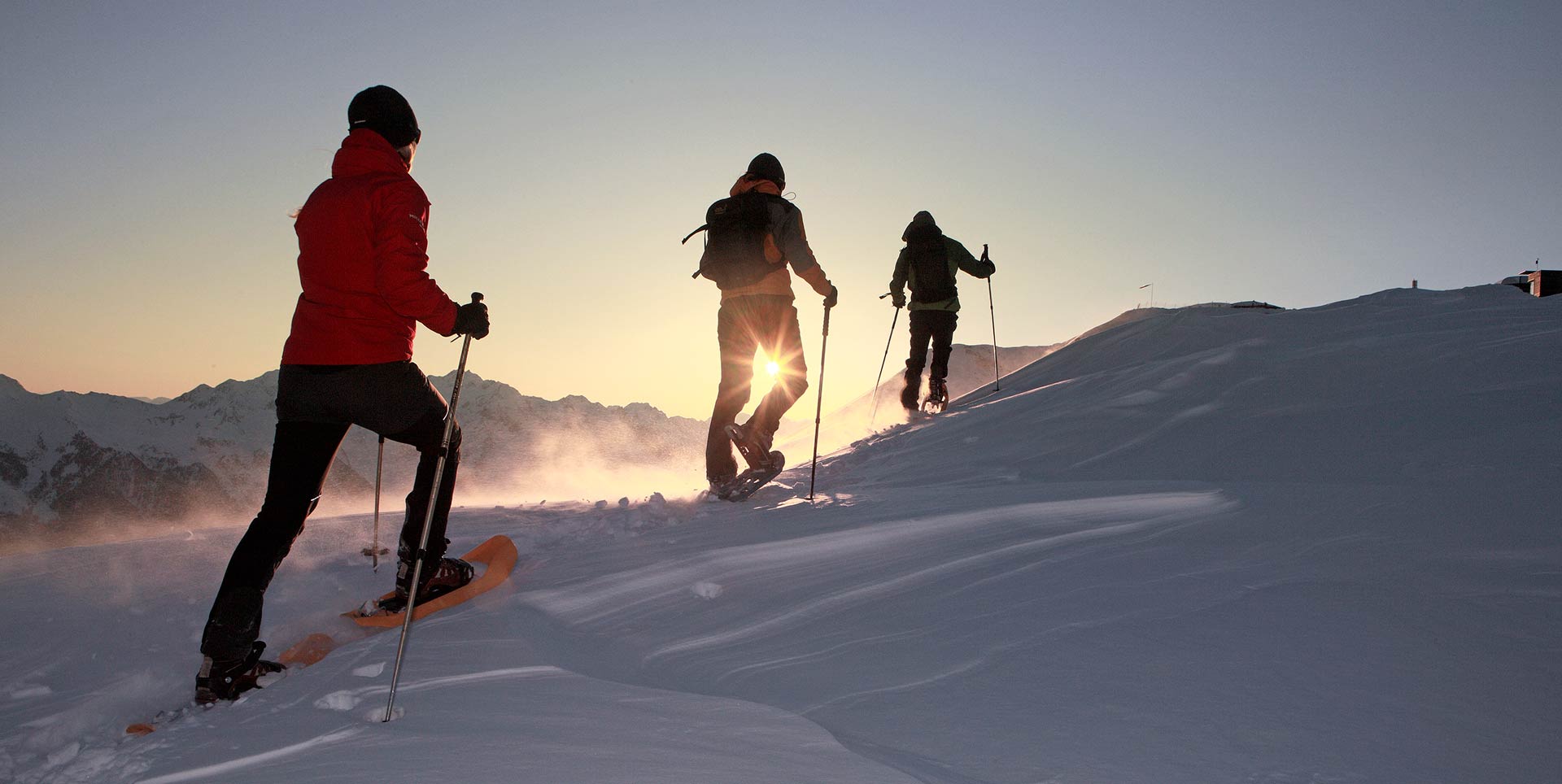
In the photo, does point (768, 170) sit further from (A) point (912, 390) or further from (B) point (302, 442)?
(A) point (912, 390)

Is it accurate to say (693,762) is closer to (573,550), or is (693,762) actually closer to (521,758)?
(521,758)

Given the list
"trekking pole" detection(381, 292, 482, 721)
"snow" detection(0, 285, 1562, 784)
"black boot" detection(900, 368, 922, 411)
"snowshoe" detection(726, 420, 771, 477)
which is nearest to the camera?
"snow" detection(0, 285, 1562, 784)

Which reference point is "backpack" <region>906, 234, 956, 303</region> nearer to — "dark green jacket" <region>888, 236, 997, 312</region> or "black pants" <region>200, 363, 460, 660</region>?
"dark green jacket" <region>888, 236, 997, 312</region>

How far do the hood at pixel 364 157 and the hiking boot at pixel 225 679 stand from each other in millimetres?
1729

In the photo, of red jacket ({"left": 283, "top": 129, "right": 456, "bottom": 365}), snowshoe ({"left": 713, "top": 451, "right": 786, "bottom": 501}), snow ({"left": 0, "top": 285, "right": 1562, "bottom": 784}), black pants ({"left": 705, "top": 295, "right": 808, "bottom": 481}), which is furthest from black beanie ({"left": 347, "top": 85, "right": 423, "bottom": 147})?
snowshoe ({"left": 713, "top": 451, "right": 786, "bottom": 501})

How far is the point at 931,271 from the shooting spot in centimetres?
1007

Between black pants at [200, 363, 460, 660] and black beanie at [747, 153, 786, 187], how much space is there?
3.05m

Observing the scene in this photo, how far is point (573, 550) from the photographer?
4.61m

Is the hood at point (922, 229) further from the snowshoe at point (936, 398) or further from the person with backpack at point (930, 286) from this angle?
the snowshoe at point (936, 398)

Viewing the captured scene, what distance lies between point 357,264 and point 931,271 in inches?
304

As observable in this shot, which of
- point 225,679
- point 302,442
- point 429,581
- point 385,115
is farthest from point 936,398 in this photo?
point 225,679

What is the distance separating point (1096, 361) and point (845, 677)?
29.0ft

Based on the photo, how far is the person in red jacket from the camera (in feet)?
10.1

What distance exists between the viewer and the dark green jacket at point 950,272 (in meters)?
10.2
